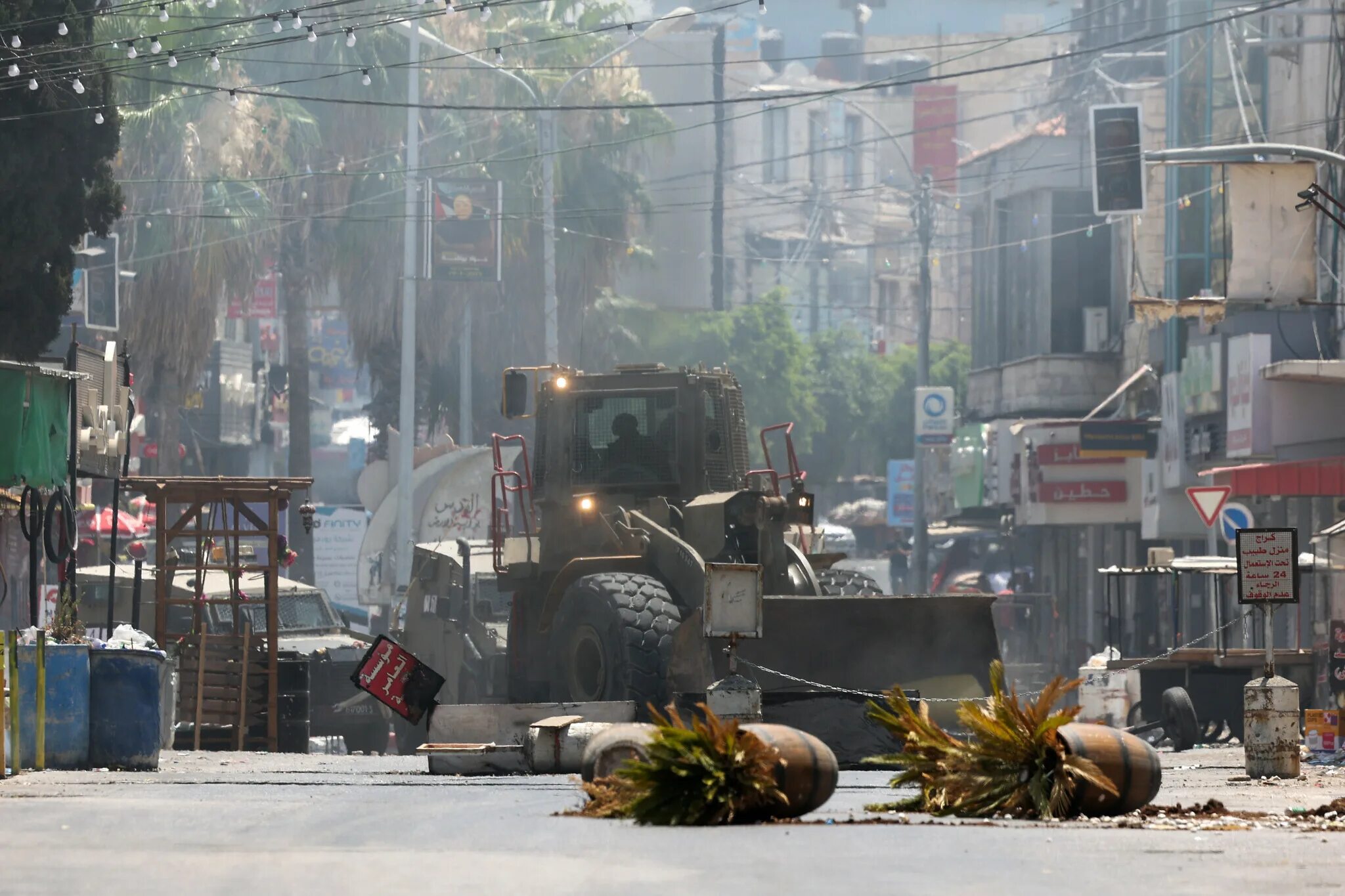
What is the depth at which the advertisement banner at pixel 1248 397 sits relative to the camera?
3428cm

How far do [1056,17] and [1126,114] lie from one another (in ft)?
358

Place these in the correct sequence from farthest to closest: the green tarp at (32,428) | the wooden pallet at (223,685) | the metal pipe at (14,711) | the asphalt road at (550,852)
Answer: the wooden pallet at (223,685), the green tarp at (32,428), the metal pipe at (14,711), the asphalt road at (550,852)

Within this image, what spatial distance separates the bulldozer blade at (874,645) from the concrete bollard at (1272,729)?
2.26 metres

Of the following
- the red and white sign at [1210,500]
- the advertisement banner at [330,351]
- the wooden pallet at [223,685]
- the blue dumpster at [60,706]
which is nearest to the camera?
the blue dumpster at [60,706]

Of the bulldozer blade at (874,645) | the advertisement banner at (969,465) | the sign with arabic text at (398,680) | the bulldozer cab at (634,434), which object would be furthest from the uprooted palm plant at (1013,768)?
the advertisement banner at (969,465)

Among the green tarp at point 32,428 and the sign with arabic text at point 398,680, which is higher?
the green tarp at point 32,428

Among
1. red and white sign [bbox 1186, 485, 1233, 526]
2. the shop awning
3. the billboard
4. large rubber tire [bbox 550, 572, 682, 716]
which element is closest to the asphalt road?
large rubber tire [bbox 550, 572, 682, 716]

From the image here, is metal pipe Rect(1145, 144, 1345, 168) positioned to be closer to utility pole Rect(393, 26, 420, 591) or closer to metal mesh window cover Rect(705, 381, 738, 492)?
metal mesh window cover Rect(705, 381, 738, 492)

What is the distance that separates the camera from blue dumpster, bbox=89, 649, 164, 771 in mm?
17625

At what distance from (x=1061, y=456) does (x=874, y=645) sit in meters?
29.7

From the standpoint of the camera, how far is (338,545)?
51.3 metres

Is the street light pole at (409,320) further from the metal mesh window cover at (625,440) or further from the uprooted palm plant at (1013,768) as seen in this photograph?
the uprooted palm plant at (1013,768)

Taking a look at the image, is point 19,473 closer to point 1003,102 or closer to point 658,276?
point 658,276

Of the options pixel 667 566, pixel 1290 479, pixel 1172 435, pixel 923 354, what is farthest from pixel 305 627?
pixel 923 354
